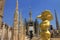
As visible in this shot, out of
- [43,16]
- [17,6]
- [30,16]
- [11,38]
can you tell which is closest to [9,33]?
[11,38]

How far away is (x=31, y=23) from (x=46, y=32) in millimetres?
19789

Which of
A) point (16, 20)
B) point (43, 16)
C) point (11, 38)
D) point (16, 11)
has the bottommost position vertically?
point (11, 38)

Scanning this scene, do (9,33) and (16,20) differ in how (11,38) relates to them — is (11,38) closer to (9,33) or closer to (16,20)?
(9,33)

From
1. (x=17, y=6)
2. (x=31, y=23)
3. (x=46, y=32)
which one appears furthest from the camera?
(x=31, y=23)

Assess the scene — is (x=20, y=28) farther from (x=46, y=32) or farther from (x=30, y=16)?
(x=46, y=32)

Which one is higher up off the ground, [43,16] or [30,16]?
[30,16]

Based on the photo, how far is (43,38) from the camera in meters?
1.05

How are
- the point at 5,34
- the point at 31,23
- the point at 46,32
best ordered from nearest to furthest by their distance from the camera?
the point at 46,32 < the point at 5,34 < the point at 31,23

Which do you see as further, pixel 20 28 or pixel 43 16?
pixel 20 28

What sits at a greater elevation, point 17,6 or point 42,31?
point 17,6

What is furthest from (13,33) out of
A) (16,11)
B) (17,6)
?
(17,6)

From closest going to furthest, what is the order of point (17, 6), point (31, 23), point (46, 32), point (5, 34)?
point (46, 32)
point (5, 34)
point (17, 6)
point (31, 23)

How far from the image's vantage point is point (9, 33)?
15.4m

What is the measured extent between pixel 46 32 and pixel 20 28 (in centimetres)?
1436
